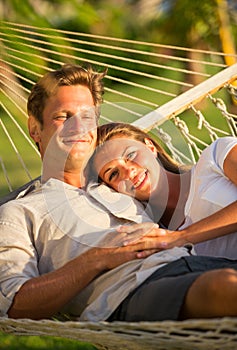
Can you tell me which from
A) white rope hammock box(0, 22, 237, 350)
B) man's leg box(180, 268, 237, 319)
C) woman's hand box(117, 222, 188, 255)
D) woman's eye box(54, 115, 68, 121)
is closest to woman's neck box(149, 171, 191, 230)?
woman's hand box(117, 222, 188, 255)

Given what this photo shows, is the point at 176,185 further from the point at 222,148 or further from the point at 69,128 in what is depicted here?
the point at 69,128

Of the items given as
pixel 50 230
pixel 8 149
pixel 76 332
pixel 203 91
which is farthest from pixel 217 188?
pixel 8 149

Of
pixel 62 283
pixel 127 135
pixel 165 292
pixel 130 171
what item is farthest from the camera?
pixel 127 135

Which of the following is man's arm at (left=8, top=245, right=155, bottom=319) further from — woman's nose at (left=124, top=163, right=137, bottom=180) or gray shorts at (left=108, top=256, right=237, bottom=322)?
woman's nose at (left=124, top=163, right=137, bottom=180)

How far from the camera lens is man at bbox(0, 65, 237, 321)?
1868 millimetres

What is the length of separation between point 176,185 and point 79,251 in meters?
0.42

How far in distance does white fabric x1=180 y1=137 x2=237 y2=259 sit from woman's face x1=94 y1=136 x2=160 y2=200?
0.43ft

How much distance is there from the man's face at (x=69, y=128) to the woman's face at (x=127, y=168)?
5cm

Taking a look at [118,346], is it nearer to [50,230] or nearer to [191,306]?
[191,306]

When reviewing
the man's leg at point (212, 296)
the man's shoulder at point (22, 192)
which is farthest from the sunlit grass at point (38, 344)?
the man's leg at point (212, 296)

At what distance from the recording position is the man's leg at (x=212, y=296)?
5.74ft

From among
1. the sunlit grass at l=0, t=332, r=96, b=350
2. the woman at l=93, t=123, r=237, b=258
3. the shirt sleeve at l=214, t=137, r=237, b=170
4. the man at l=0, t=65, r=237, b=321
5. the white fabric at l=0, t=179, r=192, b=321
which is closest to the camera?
the man at l=0, t=65, r=237, b=321

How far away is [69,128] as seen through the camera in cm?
244

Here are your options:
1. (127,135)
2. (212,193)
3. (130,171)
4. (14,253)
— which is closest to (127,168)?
(130,171)
